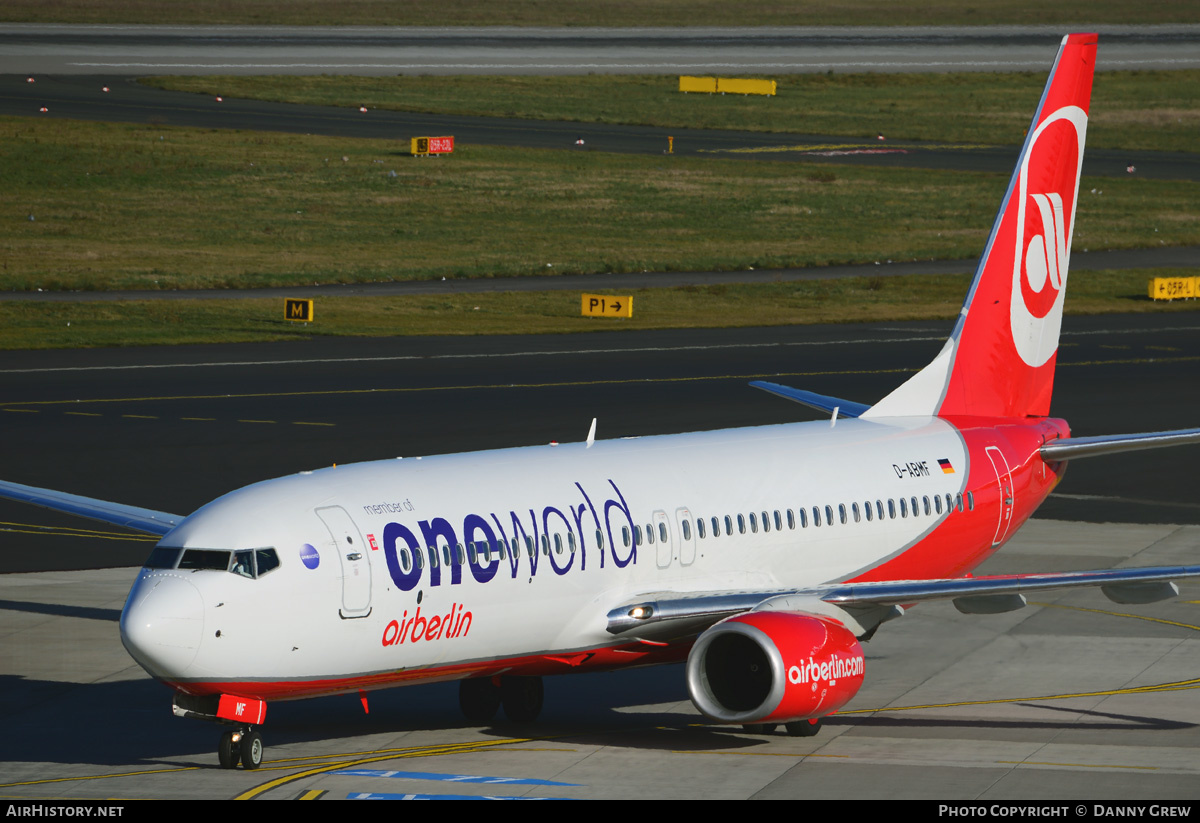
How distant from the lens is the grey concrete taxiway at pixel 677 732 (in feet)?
83.8

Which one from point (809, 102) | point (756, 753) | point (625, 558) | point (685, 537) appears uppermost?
point (809, 102)

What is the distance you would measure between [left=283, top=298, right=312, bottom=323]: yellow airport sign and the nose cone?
57976 millimetres

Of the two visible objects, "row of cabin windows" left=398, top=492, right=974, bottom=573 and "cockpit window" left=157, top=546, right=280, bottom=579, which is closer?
"cockpit window" left=157, top=546, right=280, bottom=579

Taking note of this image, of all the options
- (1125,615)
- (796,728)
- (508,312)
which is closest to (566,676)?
(796,728)

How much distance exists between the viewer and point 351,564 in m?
25.4

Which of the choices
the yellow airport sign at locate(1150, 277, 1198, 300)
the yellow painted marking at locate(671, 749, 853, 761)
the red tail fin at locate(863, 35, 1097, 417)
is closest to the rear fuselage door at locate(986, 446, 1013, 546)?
the red tail fin at locate(863, 35, 1097, 417)

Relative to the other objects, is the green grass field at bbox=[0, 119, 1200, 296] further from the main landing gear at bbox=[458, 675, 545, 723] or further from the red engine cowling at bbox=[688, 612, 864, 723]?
the red engine cowling at bbox=[688, 612, 864, 723]

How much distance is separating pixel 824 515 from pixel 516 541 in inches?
269

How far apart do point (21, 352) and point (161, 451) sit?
74.6 ft

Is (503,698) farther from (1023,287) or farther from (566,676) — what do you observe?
(1023,287)

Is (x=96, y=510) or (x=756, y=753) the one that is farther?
(x=96, y=510)

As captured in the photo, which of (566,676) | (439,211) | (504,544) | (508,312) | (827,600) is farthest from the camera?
(439,211)

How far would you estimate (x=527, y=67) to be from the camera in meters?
183

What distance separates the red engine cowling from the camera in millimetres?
26469
